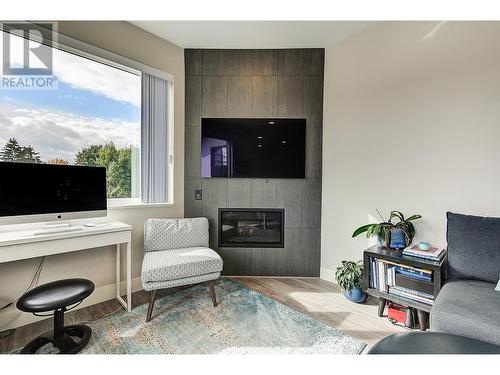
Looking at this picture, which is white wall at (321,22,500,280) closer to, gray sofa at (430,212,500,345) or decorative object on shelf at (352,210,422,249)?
decorative object on shelf at (352,210,422,249)

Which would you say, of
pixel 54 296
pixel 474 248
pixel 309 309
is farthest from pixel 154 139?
pixel 474 248

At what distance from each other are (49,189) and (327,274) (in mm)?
2884

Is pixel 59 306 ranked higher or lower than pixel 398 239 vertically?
lower

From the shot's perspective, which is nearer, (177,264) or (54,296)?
(54,296)

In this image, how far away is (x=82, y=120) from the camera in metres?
2.20

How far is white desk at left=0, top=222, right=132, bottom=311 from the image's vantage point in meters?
1.50

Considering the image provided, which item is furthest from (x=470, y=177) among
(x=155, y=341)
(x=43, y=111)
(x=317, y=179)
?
(x=43, y=111)

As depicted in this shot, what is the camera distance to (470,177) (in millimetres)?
1891

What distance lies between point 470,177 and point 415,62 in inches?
45.6

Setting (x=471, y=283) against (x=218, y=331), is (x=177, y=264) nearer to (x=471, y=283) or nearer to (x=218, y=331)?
(x=218, y=331)

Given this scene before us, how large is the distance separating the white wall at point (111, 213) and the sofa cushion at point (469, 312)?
98.9 inches

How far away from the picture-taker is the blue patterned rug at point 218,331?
5.15 feet

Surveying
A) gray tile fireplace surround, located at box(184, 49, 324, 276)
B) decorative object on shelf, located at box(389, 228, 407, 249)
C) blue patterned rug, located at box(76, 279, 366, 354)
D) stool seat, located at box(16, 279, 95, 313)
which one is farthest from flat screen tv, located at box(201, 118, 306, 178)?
stool seat, located at box(16, 279, 95, 313)

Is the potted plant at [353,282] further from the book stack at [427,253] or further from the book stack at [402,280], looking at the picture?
the book stack at [427,253]
